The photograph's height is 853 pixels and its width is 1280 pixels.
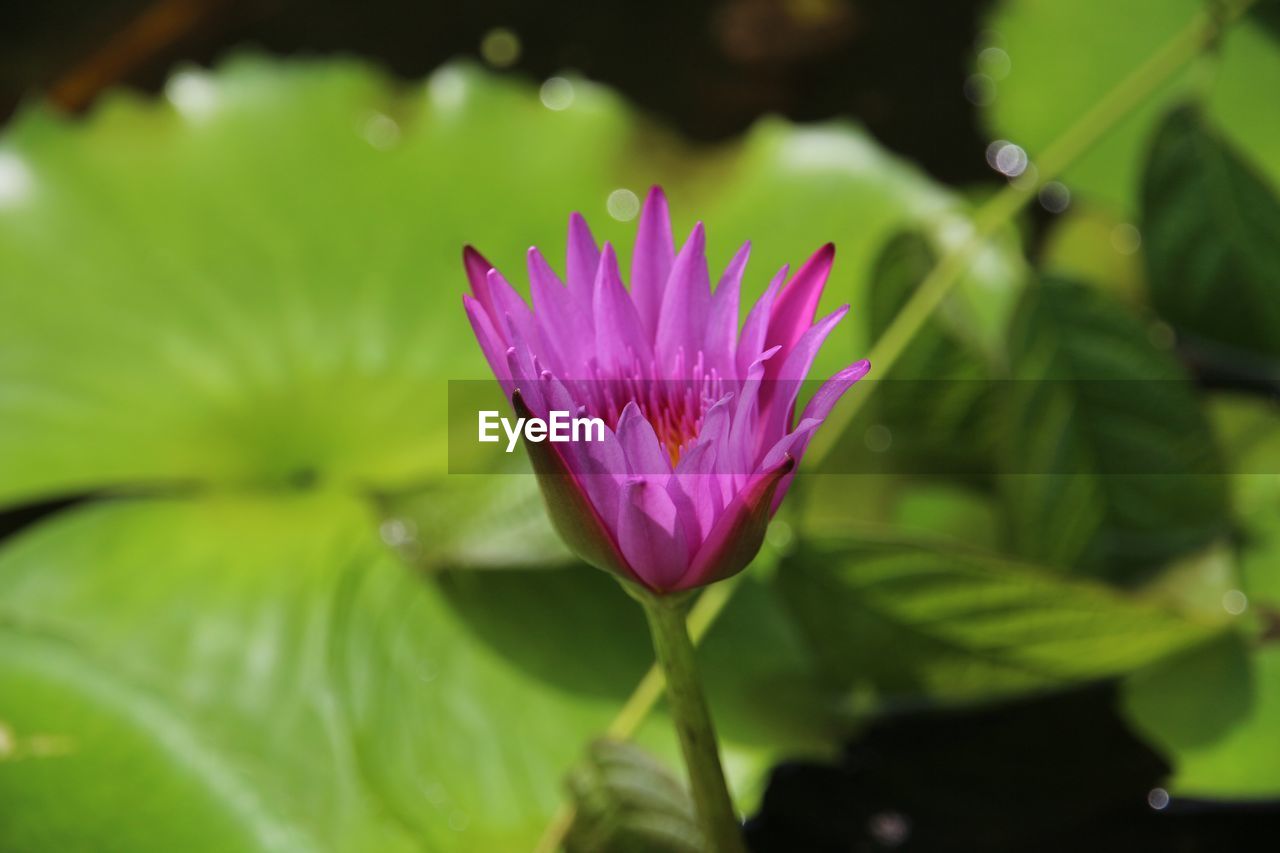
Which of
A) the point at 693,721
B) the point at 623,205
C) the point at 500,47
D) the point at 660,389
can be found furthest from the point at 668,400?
the point at 500,47

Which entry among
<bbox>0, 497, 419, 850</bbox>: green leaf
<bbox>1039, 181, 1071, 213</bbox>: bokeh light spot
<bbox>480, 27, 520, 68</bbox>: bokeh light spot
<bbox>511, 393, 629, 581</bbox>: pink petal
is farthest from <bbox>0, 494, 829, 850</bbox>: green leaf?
<bbox>480, 27, 520, 68</bbox>: bokeh light spot

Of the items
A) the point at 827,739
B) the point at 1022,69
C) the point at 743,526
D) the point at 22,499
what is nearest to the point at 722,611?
the point at 827,739

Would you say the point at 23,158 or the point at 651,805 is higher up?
the point at 23,158

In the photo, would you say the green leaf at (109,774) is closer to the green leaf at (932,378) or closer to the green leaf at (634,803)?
the green leaf at (634,803)

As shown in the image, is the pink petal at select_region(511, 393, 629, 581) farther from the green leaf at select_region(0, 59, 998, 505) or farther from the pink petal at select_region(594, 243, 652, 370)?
the green leaf at select_region(0, 59, 998, 505)

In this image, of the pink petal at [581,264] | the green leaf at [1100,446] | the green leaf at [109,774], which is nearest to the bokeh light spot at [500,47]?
the green leaf at [1100,446]

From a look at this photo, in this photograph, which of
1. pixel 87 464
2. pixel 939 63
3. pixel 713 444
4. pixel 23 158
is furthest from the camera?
pixel 939 63

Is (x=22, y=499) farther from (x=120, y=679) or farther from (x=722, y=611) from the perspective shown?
(x=722, y=611)
